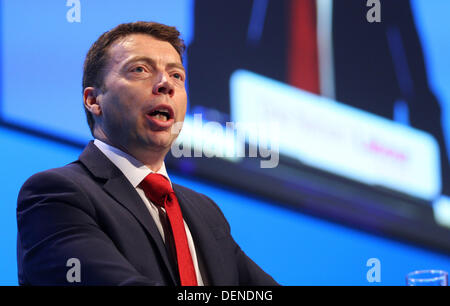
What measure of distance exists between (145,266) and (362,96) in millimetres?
2242

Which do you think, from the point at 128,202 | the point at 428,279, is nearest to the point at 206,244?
the point at 128,202

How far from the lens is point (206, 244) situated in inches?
68.7

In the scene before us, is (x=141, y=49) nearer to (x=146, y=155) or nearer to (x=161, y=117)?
(x=161, y=117)

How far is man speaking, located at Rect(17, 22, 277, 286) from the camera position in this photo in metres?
1.44

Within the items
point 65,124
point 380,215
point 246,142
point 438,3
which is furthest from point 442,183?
point 65,124

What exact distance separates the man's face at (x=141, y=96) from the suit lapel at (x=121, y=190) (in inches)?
4.2

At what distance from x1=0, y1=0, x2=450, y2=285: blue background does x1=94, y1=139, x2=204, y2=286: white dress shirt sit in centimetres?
56

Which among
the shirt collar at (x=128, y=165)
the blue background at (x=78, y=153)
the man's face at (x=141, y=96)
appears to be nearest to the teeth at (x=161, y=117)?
the man's face at (x=141, y=96)

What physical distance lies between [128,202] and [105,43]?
620mm

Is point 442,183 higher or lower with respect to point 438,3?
lower

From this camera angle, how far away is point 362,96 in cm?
345

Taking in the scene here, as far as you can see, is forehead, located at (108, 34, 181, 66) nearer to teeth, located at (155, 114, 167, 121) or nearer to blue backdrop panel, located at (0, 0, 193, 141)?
teeth, located at (155, 114, 167, 121)

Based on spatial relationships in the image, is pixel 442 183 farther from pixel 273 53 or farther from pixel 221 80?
pixel 221 80

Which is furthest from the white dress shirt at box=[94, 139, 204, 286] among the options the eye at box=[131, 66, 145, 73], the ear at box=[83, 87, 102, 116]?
the eye at box=[131, 66, 145, 73]
